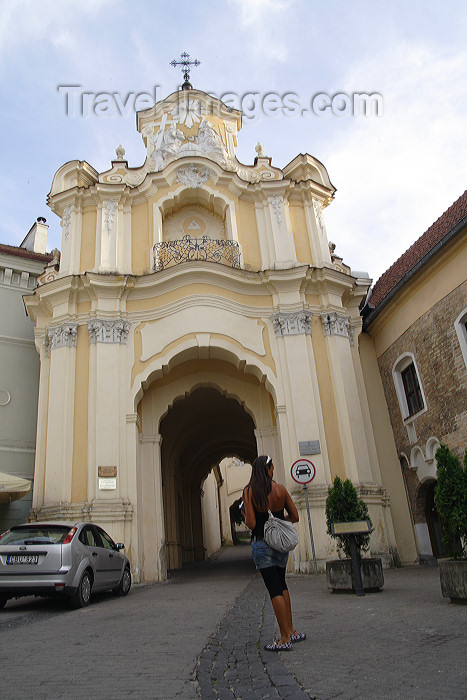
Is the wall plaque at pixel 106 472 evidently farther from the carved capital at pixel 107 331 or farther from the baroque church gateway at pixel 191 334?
the carved capital at pixel 107 331

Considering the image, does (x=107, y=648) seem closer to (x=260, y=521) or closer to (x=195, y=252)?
(x=260, y=521)

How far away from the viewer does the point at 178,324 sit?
50.8 feet

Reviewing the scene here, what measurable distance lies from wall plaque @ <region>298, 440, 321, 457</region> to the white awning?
7.46 m

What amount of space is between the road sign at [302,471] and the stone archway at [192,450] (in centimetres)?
551

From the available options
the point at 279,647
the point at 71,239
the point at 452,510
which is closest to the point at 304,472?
the point at 452,510

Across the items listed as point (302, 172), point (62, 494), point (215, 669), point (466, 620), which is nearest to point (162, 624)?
point (215, 669)

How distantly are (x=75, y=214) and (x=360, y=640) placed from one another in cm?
1523

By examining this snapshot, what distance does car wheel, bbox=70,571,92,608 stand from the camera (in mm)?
8422

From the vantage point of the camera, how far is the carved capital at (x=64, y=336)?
1543 cm

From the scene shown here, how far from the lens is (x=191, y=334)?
15.3 m

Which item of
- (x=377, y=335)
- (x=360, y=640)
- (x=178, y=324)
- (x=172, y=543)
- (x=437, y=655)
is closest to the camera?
(x=437, y=655)

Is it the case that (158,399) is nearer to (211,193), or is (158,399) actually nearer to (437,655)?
(211,193)

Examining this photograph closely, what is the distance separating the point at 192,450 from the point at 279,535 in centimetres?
2070

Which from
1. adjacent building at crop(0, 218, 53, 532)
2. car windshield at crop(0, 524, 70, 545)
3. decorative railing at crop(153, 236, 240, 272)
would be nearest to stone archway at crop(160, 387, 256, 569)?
decorative railing at crop(153, 236, 240, 272)
